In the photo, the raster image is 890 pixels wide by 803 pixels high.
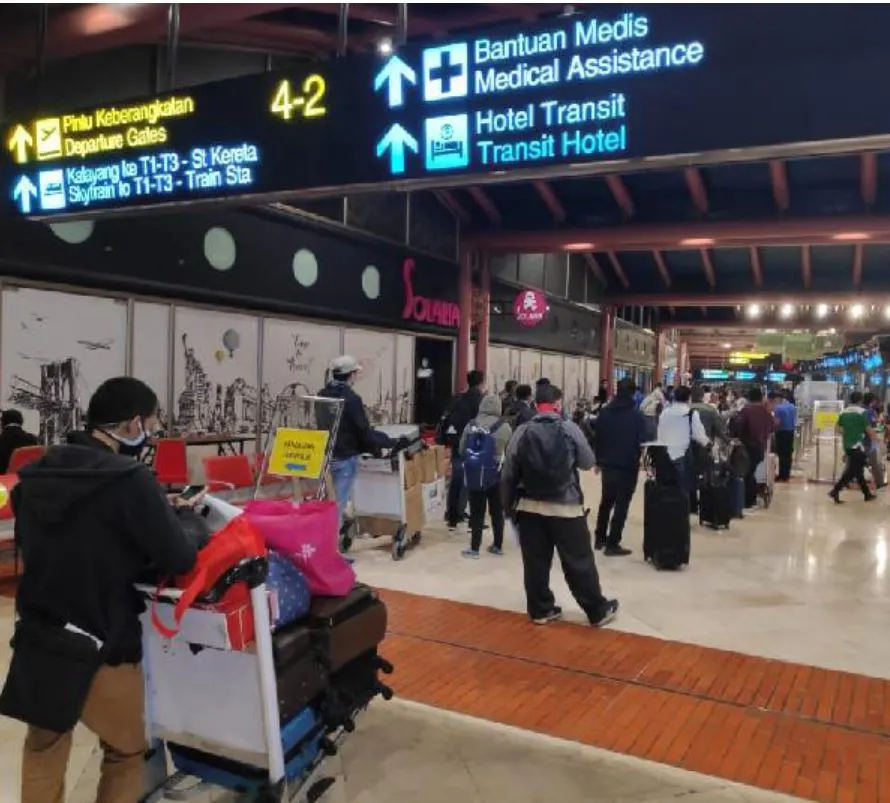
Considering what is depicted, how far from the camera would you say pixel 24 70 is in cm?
728

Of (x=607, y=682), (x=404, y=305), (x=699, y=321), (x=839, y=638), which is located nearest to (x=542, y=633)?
(x=607, y=682)

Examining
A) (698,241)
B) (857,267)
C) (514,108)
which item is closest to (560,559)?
(514,108)

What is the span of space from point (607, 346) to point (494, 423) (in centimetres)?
1520

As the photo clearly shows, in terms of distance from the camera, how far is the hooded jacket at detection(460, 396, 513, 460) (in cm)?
648

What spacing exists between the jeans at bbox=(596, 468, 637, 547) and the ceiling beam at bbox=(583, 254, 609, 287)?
13595 millimetres

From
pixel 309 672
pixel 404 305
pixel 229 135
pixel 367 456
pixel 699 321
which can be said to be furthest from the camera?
pixel 699 321

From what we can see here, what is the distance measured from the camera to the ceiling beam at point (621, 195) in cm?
1332

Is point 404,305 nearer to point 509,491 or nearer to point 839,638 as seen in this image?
point 509,491

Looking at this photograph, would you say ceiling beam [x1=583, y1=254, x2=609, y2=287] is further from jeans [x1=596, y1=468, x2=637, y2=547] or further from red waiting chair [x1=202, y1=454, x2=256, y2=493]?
red waiting chair [x1=202, y1=454, x2=256, y2=493]

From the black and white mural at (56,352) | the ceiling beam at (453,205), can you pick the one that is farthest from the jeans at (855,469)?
the black and white mural at (56,352)

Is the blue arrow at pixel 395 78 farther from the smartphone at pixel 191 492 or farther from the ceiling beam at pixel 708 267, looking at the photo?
the ceiling beam at pixel 708 267

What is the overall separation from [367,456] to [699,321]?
2164cm

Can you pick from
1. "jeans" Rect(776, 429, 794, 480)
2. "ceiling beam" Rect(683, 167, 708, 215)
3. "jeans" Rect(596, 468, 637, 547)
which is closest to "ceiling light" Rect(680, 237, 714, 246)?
"ceiling beam" Rect(683, 167, 708, 215)

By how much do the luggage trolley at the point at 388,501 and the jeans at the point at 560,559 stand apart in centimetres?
168
